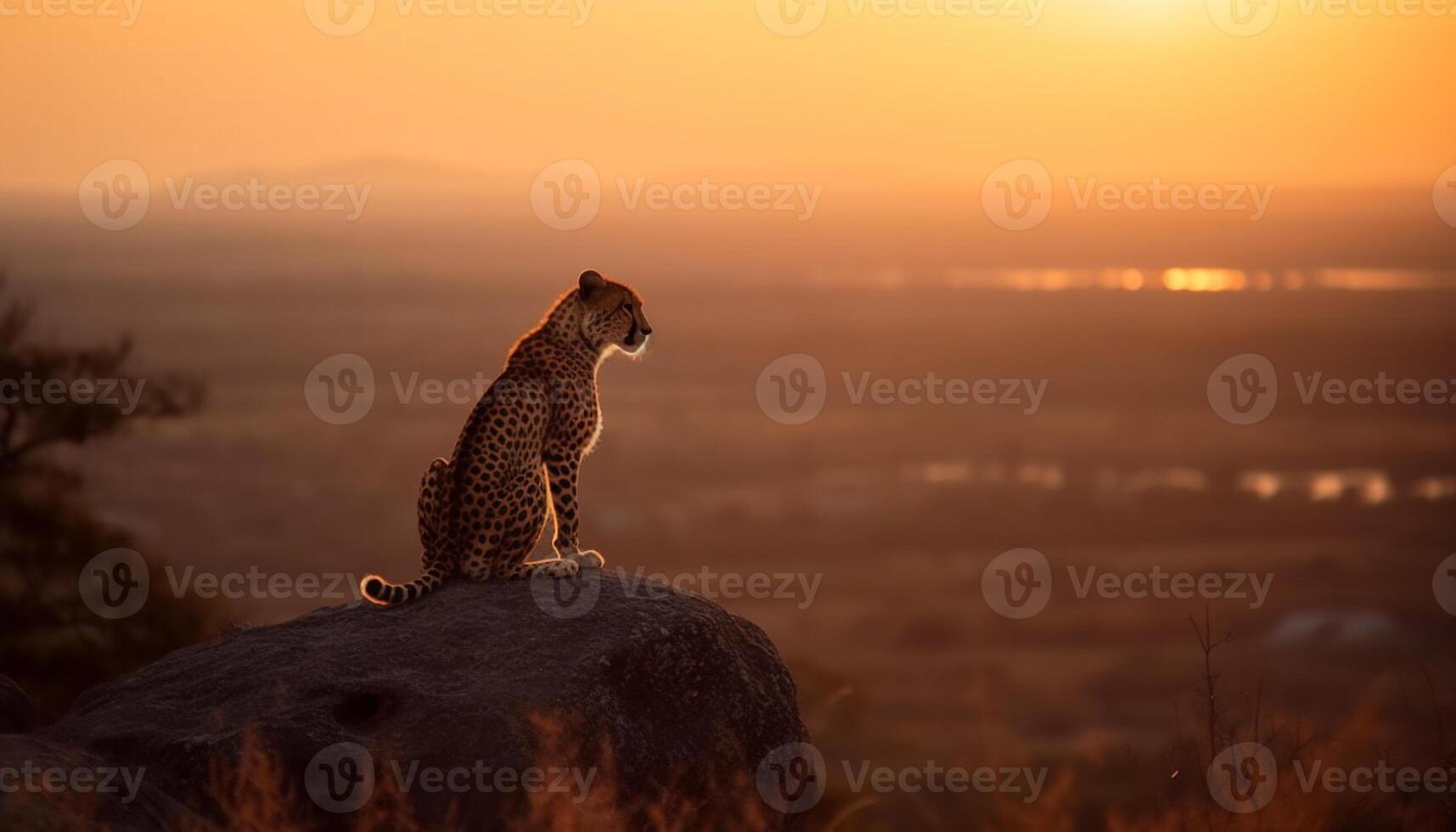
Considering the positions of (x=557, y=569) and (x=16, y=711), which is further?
(x=557, y=569)

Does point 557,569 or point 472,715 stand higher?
point 557,569

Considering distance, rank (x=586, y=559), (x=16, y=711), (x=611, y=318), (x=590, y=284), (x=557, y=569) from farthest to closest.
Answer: (x=611, y=318)
(x=590, y=284)
(x=586, y=559)
(x=557, y=569)
(x=16, y=711)

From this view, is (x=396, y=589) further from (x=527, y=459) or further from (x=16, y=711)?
(x=16, y=711)

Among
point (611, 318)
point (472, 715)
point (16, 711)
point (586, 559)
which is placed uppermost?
point (611, 318)

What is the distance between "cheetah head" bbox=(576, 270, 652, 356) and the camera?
10.3 metres

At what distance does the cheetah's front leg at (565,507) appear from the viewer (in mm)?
9852

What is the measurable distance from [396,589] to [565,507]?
1157mm

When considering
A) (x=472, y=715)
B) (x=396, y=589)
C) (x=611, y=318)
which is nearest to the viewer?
(x=472, y=715)

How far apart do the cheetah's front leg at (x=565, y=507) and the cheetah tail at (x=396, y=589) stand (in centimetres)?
78

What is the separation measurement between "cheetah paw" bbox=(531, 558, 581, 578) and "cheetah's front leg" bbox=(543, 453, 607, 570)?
235mm

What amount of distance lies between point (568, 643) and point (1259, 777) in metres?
3.46

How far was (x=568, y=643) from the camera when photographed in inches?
342

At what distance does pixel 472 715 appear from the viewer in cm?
822

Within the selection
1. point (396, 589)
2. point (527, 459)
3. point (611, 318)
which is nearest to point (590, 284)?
point (611, 318)
